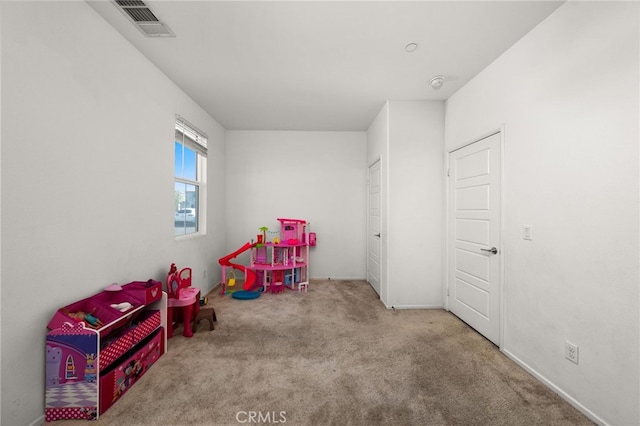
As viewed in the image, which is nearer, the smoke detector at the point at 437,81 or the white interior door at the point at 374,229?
the smoke detector at the point at 437,81

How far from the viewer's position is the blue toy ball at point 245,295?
3.60m

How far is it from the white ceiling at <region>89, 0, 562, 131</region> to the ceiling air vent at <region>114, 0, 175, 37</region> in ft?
0.19

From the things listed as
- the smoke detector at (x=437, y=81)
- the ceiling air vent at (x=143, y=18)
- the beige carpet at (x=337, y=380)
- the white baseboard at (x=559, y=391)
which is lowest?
the beige carpet at (x=337, y=380)

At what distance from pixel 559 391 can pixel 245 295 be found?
10.9ft

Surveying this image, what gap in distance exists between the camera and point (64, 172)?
159 cm

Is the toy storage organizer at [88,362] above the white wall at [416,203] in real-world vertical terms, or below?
below

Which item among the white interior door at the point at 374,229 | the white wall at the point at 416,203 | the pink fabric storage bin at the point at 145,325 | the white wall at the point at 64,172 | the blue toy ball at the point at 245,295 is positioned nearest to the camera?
the white wall at the point at 64,172

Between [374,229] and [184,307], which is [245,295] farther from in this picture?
[374,229]

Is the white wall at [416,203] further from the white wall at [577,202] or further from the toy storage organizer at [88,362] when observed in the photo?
the toy storage organizer at [88,362]

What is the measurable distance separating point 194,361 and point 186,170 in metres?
2.33

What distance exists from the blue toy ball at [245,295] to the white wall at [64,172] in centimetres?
132

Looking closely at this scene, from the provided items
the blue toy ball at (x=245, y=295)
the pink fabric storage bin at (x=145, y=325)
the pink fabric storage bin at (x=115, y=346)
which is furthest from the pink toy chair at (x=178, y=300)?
the blue toy ball at (x=245, y=295)

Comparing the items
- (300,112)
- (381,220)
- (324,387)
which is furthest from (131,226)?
(381,220)

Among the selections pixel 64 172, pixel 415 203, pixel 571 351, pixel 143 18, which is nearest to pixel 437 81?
pixel 415 203
